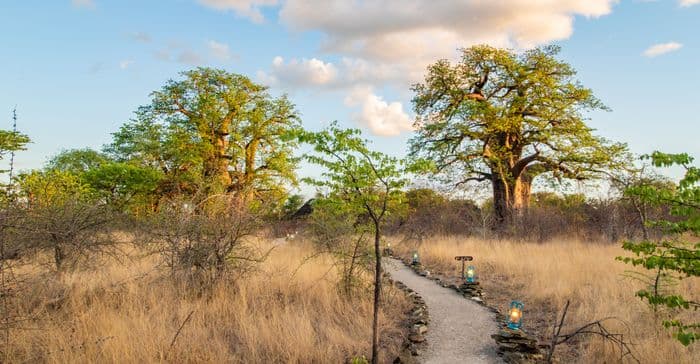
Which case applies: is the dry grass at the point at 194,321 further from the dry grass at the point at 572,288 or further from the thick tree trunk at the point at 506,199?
the thick tree trunk at the point at 506,199

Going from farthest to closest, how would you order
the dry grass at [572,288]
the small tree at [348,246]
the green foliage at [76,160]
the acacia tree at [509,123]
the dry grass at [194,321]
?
1. the green foliage at [76,160]
2. the acacia tree at [509,123]
3. the small tree at [348,246]
4. the dry grass at [572,288]
5. the dry grass at [194,321]

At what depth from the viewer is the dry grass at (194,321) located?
16.5ft

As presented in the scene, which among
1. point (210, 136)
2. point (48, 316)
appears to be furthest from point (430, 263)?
point (210, 136)

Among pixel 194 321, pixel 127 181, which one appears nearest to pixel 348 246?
pixel 194 321

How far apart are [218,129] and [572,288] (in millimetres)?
19903

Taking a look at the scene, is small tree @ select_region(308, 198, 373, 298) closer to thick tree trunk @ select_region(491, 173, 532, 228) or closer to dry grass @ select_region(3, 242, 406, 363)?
dry grass @ select_region(3, 242, 406, 363)

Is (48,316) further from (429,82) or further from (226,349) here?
(429,82)

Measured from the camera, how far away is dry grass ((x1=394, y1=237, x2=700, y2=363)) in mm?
5496

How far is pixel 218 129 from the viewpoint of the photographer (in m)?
23.9

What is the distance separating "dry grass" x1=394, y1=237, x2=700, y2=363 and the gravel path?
75 centimetres

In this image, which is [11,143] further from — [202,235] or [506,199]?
[506,199]

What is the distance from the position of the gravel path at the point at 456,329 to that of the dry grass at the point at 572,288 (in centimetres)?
75

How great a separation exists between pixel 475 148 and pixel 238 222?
14.8m

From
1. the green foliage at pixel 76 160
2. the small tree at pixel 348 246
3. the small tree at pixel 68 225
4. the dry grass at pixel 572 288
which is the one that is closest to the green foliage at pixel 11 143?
the small tree at pixel 68 225
